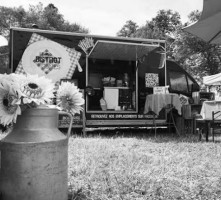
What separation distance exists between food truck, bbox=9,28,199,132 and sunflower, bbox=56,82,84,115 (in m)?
4.78

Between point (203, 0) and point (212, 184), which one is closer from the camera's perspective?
point (212, 184)

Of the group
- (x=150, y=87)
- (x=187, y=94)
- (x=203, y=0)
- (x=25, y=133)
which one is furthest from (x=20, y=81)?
(x=187, y=94)

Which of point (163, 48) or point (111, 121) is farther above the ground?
point (163, 48)

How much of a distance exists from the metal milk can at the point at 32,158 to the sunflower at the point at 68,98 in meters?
0.27

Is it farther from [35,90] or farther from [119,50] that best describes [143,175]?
[119,50]

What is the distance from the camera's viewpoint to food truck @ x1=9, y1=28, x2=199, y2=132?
308 inches

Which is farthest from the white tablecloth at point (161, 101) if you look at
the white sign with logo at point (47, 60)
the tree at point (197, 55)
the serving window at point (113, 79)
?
the tree at point (197, 55)

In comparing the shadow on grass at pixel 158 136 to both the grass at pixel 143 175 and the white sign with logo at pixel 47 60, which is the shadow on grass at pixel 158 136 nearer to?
the white sign with logo at pixel 47 60

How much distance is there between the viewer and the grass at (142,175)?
2.82m

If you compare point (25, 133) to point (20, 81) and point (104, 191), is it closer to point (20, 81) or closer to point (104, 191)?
point (20, 81)

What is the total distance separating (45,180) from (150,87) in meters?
6.89

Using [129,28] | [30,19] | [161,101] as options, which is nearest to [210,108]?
[161,101]

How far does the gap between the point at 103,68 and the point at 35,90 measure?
6.85 meters

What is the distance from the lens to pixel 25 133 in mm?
2160
